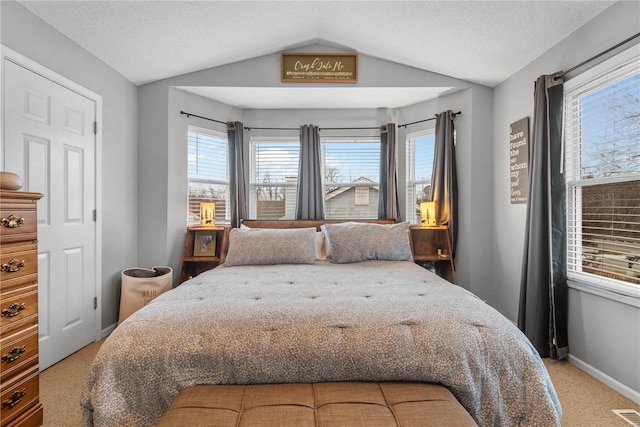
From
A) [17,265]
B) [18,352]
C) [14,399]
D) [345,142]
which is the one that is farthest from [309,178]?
[14,399]

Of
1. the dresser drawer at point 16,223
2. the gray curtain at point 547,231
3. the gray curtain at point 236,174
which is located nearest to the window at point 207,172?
the gray curtain at point 236,174

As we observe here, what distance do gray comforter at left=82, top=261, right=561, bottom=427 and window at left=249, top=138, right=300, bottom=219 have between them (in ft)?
8.92

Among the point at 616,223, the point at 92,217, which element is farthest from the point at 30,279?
the point at 616,223

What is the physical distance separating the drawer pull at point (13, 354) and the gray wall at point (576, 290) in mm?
3419

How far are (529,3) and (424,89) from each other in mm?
1272

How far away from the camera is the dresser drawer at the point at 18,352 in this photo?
1.56 metres

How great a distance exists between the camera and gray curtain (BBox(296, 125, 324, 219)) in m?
3.96

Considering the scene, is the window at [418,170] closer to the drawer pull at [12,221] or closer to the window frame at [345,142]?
the window frame at [345,142]

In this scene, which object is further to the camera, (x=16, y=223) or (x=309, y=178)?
(x=309, y=178)

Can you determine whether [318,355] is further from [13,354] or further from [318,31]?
[318,31]

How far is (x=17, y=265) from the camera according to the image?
162cm

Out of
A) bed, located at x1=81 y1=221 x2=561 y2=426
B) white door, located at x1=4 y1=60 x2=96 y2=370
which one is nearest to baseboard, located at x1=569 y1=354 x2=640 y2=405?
bed, located at x1=81 y1=221 x2=561 y2=426

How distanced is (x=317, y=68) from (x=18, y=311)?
304 cm

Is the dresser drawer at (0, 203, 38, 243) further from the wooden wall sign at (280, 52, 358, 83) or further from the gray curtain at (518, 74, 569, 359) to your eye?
the gray curtain at (518, 74, 569, 359)
